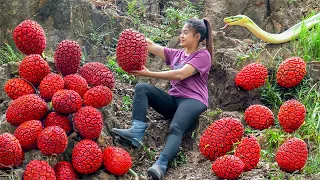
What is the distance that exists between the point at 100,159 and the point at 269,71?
6.80 ft

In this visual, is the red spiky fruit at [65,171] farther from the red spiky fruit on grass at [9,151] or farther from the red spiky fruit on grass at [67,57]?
the red spiky fruit on grass at [67,57]

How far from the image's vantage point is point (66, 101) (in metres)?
3.40

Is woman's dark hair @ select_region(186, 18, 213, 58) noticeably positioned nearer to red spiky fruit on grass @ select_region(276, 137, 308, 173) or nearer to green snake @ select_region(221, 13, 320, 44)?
green snake @ select_region(221, 13, 320, 44)

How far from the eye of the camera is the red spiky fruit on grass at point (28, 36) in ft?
12.0

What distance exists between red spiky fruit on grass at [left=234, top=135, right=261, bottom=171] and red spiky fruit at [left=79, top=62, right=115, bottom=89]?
3.90 feet

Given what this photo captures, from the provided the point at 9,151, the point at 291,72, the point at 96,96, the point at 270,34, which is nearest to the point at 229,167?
the point at 96,96

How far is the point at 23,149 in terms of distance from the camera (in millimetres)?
3352

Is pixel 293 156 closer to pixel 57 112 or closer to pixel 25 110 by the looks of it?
pixel 57 112

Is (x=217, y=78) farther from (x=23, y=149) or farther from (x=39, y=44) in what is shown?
(x=23, y=149)

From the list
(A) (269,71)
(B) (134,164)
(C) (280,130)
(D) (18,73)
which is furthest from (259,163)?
(D) (18,73)

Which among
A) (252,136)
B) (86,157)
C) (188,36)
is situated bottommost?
(86,157)

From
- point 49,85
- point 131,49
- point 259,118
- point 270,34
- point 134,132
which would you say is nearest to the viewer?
point 49,85

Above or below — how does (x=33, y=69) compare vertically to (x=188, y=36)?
below

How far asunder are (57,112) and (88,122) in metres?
0.26
